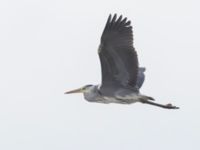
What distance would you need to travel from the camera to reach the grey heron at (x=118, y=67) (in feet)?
115

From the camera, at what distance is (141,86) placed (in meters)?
36.9

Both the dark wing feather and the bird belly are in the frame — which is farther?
the bird belly

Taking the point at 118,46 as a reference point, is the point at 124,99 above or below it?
below

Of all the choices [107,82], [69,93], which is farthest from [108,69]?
[69,93]

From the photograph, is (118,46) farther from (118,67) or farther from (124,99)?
(124,99)

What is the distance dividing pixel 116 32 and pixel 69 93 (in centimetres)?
415

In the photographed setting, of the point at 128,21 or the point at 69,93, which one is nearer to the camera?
the point at 128,21

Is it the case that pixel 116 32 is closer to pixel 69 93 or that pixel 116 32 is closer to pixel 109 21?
pixel 109 21

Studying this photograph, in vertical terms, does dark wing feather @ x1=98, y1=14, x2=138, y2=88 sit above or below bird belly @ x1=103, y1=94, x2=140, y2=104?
above

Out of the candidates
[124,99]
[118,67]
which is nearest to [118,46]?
[118,67]

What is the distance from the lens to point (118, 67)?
116 ft

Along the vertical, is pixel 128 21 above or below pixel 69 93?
above

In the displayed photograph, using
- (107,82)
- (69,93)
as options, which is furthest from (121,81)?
(69,93)

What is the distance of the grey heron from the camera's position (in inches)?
1380
